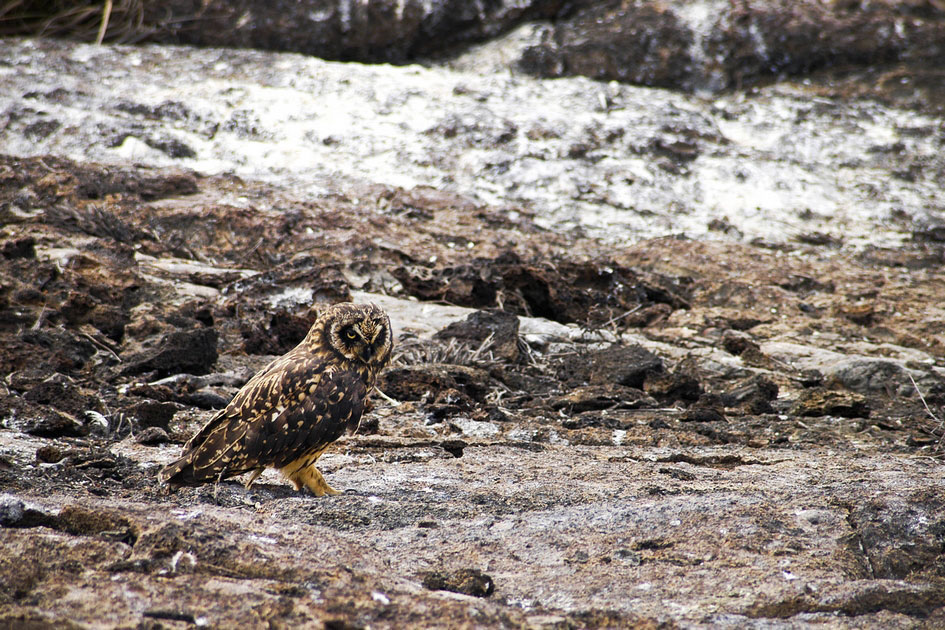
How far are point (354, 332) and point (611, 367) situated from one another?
2.69 metres

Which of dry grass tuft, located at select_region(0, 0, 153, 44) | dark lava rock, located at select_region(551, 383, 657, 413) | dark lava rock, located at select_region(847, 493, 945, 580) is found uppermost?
dry grass tuft, located at select_region(0, 0, 153, 44)

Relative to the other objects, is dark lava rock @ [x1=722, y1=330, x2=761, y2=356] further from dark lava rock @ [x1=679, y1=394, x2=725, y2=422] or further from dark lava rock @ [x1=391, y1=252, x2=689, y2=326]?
dark lava rock @ [x1=679, y1=394, x2=725, y2=422]

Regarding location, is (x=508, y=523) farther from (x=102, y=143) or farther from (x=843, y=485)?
(x=102, y=143)

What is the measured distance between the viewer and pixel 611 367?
6.56 m

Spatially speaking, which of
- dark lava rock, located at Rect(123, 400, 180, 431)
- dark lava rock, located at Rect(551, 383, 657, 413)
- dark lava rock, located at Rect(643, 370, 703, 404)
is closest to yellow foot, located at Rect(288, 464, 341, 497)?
dark lava rock, located at Rect(123, 400, 180, 431)

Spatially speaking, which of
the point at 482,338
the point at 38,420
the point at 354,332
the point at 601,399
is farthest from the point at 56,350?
the point at 601,399

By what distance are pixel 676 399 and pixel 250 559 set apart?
4179mm

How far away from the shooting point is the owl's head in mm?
4449

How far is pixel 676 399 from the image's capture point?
249 inches

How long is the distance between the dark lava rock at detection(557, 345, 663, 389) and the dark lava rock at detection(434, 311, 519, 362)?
16.6 inches

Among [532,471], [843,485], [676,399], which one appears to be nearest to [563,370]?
[676,399]

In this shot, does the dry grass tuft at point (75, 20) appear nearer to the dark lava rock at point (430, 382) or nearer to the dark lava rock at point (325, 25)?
the dark lava rock at point (325, 25)

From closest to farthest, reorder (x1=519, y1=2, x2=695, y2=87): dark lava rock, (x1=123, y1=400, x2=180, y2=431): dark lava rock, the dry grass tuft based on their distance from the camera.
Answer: (x1=123, y1=400, x2=180, y2=431): dark lava rock, the dry grass tuft, (x1=519, y1=2, x2=695, y2=87): dark lava rock

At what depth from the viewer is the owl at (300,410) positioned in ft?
12.9
